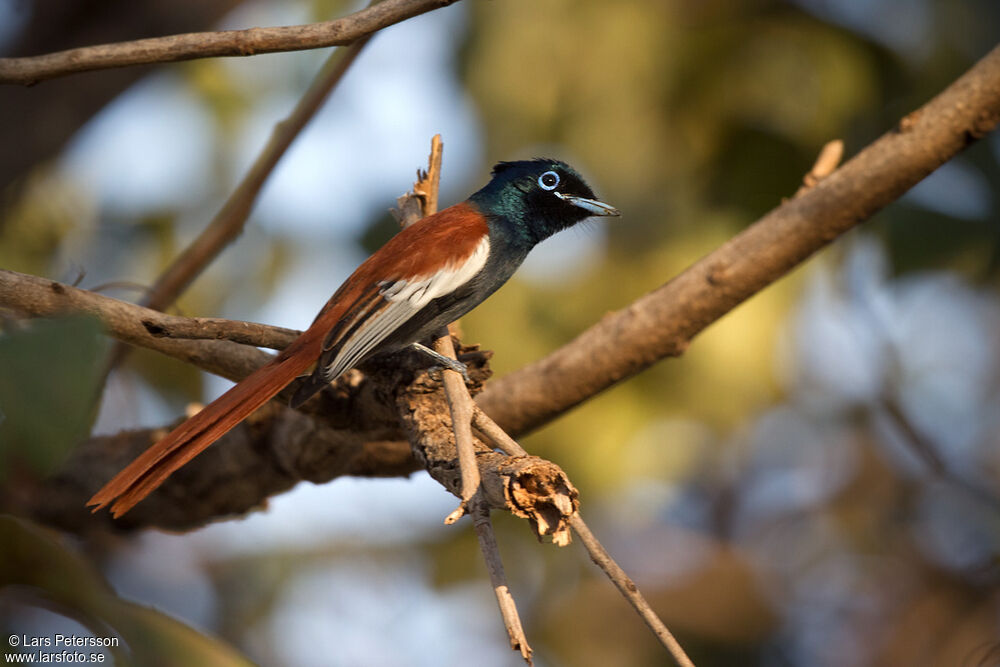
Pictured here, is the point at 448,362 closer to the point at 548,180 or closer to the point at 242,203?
the point at 548,180

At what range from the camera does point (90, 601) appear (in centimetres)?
229

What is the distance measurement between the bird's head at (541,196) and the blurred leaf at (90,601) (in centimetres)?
162

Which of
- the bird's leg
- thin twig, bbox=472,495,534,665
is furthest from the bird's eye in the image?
thin twig, bbox=472,495,534,665

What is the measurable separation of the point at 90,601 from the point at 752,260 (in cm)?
218

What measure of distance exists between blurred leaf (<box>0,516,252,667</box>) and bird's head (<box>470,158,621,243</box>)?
1.62 m

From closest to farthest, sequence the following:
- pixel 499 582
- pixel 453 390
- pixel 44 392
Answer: pixel 44 392
pixel 499 582
pixel 453 390

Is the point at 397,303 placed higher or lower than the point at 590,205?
lower

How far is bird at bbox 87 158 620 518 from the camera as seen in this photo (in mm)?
2217

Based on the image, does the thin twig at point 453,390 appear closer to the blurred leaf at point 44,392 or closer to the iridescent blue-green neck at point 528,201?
the iridescent blue-green neck at point 528,201

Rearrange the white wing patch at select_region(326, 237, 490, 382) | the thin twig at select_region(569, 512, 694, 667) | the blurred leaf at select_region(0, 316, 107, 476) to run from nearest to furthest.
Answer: the blurred leaf at select_region(0, 316, 107, 476)
the thin twig at select_region(569, 512, 694, 667)
the white wing patch at select_region(326, 237, 490, 382)

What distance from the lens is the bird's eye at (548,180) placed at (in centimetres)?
322

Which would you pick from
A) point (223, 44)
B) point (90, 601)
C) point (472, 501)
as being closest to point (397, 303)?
point (223, 44)

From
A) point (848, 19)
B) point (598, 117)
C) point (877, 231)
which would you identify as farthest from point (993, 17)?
point (598, 117)

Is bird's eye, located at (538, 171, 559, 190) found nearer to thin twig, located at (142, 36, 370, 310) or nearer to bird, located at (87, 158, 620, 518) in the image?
bird, located at (87, 158, 620, 518)
